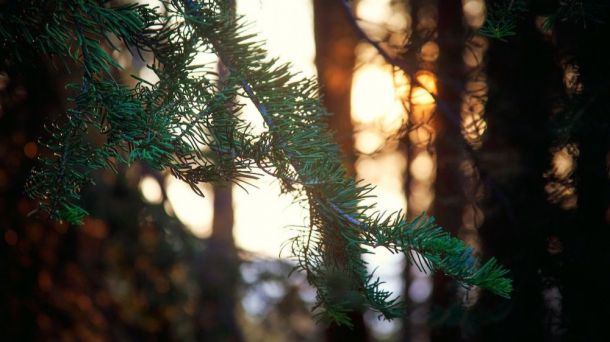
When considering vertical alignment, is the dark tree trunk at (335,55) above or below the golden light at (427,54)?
above

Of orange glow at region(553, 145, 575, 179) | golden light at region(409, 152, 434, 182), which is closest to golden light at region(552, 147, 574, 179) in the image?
orange glow at region(553, 145, 575, 179)

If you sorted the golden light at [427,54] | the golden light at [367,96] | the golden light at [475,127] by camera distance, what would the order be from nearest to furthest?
1. the golden light at [475,127]
2. the golden light at [427,54]
3. the golden light at [367,96]

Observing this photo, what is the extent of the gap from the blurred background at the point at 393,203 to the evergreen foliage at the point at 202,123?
0.07 metres

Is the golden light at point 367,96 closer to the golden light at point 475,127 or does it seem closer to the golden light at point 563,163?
the golden light at point 563,163

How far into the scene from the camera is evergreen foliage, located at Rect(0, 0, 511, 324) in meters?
1.03

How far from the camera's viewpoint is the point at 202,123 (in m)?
1.05

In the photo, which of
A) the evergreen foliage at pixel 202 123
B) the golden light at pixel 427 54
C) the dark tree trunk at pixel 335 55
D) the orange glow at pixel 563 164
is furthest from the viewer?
the dark tree trunk at pixel 335 55

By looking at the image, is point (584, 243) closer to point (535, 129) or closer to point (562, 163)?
point (535, 129)

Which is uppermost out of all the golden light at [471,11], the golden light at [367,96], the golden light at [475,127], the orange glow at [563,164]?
the golden light at [471,11]

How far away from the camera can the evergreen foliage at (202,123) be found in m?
1.03

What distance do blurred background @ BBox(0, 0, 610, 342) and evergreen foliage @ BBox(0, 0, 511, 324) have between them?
7 centimetres

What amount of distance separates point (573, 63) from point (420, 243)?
6.09 feet

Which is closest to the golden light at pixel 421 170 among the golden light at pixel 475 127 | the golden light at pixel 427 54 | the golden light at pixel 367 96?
the golden light at pixel 367 96

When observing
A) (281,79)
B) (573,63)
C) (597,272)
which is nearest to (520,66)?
(573,63)
